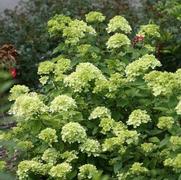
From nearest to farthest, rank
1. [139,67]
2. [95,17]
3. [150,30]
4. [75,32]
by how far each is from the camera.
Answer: [139,67] → [75,32] → [150,30] → [95,17]

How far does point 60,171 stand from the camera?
3.88 m

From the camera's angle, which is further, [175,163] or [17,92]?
[17,92]

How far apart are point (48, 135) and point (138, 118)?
1.85ft

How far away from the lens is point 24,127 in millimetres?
4363

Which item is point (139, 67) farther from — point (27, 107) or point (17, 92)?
point (17, 92)

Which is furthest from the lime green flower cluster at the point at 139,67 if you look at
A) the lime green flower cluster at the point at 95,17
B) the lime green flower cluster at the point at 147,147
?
the lime green flower cluster at the point at 95,17

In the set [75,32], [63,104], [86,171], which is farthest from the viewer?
[75,32]

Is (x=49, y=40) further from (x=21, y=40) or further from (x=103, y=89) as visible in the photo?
(x=103, y=89)

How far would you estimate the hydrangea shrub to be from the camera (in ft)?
12.8

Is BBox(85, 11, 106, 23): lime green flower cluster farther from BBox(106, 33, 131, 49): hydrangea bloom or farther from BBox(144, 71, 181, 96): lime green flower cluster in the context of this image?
BBox(144, 71, 181, 96): lime green flower cluster

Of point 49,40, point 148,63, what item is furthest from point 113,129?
point 49,40

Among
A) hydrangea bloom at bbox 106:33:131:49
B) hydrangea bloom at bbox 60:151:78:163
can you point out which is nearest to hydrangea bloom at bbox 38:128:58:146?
hydrangea bloom at bbox 60:151:78:163

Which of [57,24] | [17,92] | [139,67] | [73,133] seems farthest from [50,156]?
[57,24]

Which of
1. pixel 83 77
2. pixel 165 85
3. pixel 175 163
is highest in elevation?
pixel 83 77
